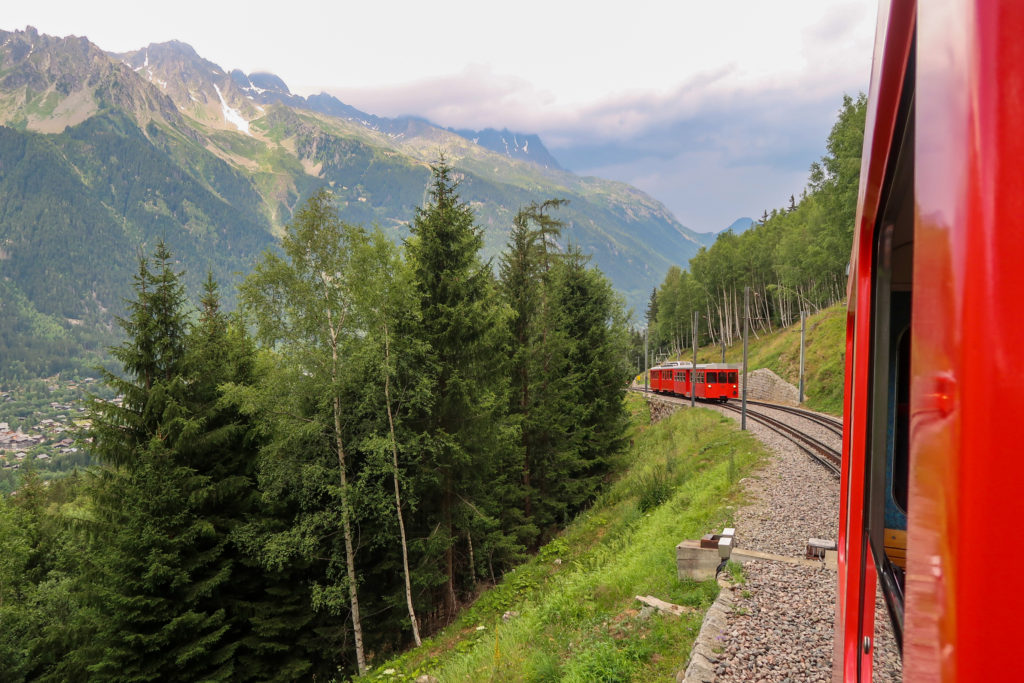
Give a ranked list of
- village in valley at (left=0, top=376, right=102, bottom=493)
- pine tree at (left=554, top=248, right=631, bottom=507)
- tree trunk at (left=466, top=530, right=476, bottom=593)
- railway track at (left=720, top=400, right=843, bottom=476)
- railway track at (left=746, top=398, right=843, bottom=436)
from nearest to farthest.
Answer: railway track at (left=720, top=400, right=843, bottom=476) → tree trunk at (left=466, top=530, right=476, bottom=593) → railway track at (left=746, top=398, right=843, bottom=436) → pine tree at (left=554, top=248, right=631, bottom=507) → village in valley at (left=0, top=376, right=102, bottom=493)

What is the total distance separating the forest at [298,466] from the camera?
509 inches

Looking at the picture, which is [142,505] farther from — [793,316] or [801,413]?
[793,316]

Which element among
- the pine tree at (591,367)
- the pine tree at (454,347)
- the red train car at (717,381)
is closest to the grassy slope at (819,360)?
the red train car at (717,381)

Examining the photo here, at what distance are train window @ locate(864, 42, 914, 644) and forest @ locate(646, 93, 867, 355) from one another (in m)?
28.5

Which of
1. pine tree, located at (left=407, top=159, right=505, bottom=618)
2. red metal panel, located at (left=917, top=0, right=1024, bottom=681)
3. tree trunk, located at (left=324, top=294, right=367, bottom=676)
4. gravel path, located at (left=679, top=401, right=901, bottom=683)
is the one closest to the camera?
red metal panel, located at (left=917, top=0, right=1024, bottom=681)

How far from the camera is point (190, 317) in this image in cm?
1574

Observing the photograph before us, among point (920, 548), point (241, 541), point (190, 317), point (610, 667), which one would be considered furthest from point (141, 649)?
point (920, 548)

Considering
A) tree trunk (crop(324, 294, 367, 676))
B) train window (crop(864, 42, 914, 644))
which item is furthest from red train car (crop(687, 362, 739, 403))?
train window (crop(864, 42, 914, 644))

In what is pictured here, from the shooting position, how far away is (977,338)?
658 millimetres

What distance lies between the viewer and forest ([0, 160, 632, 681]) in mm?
12922

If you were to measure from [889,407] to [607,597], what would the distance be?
788 cm

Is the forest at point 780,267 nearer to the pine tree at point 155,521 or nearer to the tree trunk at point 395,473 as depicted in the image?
the tree trunk at point 395,473

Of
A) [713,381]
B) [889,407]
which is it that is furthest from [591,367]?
[889,407]

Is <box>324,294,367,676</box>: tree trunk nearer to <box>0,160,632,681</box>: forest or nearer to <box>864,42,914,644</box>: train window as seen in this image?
<box>0,160,632,681</box>: forest
